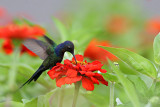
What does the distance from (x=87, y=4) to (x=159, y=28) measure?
942 mm

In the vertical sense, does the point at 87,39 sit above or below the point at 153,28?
above

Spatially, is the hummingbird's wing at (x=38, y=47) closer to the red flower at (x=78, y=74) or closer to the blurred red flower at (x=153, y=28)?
the red flower at (x=78, y=74)

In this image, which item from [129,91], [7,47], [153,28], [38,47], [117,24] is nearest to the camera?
[129,91]

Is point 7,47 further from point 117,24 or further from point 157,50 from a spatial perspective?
point 117,24

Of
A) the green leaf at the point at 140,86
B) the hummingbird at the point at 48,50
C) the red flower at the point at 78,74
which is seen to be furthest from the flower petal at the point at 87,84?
the hummingbird at the point at 48,50

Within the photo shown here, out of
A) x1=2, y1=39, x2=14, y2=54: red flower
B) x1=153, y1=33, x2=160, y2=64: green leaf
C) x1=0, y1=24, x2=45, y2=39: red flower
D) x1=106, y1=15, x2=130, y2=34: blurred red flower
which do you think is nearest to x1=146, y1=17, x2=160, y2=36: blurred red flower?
x1=106, y1=15, x2=130, y2=34: blurred red flower

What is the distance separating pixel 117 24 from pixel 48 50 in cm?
180

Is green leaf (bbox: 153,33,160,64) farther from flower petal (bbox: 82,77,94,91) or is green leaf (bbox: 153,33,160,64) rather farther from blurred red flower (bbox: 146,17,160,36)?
blurred red flower (bbox: 146,17,160,36)

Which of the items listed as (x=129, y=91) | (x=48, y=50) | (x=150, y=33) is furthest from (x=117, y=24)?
(x=129, y=91)

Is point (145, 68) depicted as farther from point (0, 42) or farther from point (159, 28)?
point (159, 28)

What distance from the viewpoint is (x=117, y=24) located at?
2.98m

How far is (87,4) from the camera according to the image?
127 inches

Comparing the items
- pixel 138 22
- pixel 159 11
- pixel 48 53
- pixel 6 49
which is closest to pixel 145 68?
pixel 48 53

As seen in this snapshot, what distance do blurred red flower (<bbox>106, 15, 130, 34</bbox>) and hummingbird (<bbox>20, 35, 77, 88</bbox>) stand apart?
63.0 inches
